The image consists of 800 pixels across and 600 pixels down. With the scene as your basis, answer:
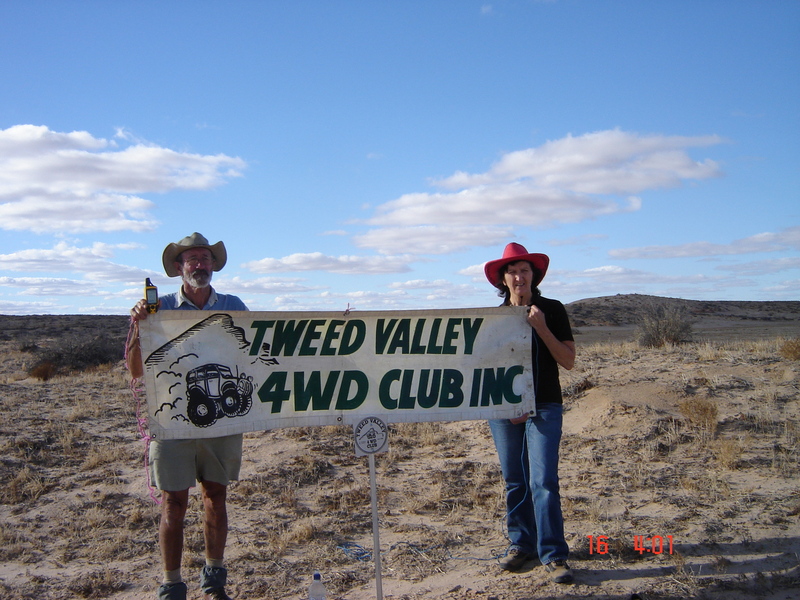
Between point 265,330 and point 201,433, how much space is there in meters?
0.80

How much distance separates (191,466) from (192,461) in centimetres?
3

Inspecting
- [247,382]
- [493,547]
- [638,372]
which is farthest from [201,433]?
[638,372]

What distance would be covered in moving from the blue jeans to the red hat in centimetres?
104

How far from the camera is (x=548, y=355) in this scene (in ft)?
14.4

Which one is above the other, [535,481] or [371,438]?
[371,438]

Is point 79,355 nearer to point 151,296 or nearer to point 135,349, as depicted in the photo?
point 135,349

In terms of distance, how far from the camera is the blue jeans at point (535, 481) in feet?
13.5

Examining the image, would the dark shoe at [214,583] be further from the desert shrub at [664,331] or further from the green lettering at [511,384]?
the desert shrub at [664,331]

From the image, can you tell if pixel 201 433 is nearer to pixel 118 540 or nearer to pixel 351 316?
pixel 351 316

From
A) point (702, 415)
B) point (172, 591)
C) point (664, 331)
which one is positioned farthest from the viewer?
point (664, 331)

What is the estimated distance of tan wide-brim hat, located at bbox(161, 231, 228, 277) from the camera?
4270mm

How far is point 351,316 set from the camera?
429 centimetres
